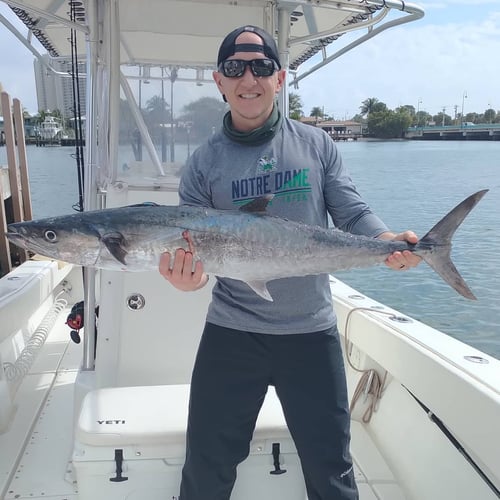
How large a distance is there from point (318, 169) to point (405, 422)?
1.75 metres

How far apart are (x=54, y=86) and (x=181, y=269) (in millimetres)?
2748

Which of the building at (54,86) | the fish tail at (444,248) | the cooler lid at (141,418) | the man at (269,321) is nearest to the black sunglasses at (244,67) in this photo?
the man at (269,321)

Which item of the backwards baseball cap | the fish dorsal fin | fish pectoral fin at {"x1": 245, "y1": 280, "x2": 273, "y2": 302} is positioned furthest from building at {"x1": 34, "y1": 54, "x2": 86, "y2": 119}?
fish pectoral fin at {"x1": 245, "y1": 280, "x2": 273, "y2": 302}

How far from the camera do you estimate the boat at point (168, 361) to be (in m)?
2.32

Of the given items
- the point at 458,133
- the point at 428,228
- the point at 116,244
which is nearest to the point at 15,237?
the point at 116,244

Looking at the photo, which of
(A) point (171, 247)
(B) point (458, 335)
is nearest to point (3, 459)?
(A) point (171, 247)

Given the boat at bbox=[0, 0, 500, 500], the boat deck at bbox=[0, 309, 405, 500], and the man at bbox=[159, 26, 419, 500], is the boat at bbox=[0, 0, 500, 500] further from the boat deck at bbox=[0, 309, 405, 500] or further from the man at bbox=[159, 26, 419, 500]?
the man at bbox=[159, 26, 419, 500]

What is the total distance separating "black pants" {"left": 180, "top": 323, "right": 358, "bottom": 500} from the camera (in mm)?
1947

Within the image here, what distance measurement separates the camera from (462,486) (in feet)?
7.77

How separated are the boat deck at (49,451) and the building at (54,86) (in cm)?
205

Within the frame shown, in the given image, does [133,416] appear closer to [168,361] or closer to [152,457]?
[152,457]

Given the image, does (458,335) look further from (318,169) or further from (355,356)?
(318,169)

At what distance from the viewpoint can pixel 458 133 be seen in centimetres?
8156

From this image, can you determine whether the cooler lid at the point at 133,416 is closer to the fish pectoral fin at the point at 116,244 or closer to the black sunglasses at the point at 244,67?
the fish pectoral fin at the point at 116,244
